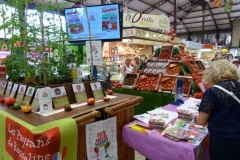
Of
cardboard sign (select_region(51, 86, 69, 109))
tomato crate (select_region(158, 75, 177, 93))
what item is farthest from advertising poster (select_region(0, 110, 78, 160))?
tomato crate (select_region(158, 75, 177, 93))

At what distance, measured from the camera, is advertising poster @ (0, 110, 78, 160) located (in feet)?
4.04

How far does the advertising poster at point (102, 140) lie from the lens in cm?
170

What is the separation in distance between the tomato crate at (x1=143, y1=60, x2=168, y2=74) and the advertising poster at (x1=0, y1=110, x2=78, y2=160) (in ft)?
9.15

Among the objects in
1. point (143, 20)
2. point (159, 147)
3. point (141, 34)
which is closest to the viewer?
point (159, 147)

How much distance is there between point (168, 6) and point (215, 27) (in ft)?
28.7

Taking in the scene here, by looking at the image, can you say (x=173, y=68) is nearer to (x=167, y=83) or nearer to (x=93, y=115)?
(x=167, y=83)

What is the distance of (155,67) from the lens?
4.02 m

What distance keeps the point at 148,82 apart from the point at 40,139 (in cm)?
275

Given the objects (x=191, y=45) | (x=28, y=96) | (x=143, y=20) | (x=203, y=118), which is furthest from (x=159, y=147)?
(x=191, y=45)

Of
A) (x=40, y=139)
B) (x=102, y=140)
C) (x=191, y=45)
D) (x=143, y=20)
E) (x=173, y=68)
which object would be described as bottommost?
(x=102, y=140)

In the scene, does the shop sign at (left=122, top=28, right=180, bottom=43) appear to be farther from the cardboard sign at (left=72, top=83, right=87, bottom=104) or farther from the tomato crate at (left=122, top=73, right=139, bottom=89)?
the cardboard sign at (left=72, top=83, right=87, bottom=104)

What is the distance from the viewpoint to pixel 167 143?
4.82 ft

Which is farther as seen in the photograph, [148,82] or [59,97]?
[148,82]

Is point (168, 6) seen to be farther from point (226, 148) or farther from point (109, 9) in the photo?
point (226, 148)
